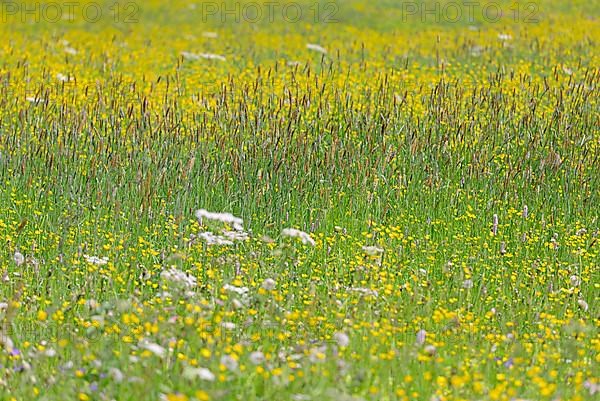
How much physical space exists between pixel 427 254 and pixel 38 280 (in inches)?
95.9

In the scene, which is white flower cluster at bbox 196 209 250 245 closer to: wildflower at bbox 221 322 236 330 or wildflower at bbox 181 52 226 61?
wildflower at bbox 221 322 236 330

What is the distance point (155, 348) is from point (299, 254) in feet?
7.05

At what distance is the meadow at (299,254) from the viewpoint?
163 inches

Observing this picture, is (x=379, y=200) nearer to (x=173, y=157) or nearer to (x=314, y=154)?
(x=314, y=154)

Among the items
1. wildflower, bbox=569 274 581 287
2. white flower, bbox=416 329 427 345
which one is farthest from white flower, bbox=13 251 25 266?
wildflower, bbox=569 274 581 287

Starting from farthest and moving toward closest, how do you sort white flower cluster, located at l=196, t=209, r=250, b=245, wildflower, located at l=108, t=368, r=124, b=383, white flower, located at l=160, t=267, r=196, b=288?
white flower cluster, located at l=196, t=209, r=250, b=245, white flower, located at l=160, t=267, r=196, b=288, wildflower, located at l=108, t=368, r=124, b=383

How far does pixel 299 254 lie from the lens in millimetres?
5852

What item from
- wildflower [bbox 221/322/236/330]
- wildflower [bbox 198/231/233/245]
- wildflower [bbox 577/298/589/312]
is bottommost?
wildflower [bbox 577/298/589/312]

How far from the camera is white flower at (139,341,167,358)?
3.80 meters

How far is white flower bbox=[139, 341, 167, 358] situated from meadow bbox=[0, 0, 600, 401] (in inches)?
1.6

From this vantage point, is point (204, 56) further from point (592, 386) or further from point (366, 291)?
point (592, 386)

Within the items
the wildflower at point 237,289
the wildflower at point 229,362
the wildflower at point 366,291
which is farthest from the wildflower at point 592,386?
the wildflower at point 237,289

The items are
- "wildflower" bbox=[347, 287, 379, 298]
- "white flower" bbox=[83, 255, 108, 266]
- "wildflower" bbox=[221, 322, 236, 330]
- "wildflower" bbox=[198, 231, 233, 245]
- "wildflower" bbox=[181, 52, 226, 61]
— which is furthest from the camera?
"wildflower" bbox=[181, 52, 226, 61]

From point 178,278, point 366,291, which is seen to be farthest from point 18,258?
point 366,291
